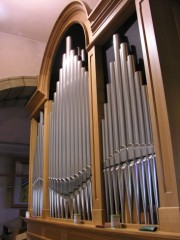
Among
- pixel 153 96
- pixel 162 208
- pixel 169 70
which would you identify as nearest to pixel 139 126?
pixel 153 96

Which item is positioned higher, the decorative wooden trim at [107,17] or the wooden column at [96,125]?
the decorative wooden trim at [107,17]

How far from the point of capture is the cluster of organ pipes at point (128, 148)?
177 centimetres

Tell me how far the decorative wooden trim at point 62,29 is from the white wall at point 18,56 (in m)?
1.04

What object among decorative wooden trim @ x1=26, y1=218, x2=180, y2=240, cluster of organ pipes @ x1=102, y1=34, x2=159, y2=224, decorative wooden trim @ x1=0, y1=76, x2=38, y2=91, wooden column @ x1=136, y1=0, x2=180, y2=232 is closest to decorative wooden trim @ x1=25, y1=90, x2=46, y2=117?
decorative wooden trim @ x1=0, y1=76, x2=38, y2=91

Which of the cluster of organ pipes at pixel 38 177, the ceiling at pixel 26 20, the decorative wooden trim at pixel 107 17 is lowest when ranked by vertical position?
the cluster of organ pipes at pixel 38 177

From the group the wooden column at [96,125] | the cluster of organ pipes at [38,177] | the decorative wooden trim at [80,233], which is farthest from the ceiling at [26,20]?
the decorative wooden trim at [80,233]

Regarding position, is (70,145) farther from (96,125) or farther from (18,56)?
(18,56)

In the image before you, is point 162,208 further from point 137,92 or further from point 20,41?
point 20,41

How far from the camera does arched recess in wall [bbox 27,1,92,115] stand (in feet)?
9.87

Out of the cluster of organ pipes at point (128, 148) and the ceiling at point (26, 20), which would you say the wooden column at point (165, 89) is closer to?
the cluster of organ pipes at point (128, 148)

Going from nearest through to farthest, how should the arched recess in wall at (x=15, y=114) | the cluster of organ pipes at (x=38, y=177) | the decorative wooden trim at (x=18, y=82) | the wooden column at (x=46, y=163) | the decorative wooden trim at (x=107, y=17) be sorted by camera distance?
the decorative wooden trim at (x=107, y=17), the wooden column at (x=46, y=163), the cluster of organ pipes at (x=38, y=177), the decorative wooden trim at (x=18, y=82), the arched recess in wall at (x=15, y=114)

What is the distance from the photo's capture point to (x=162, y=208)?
156 centimetres

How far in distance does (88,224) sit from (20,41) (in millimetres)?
3882

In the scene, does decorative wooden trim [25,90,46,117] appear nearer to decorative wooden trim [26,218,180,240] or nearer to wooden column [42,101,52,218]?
wooden column [42,101,52,218]
